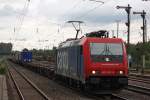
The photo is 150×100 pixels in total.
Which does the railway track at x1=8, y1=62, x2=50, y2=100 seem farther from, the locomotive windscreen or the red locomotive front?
the locomotive windscreen

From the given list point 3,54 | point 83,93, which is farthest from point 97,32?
point 3,54

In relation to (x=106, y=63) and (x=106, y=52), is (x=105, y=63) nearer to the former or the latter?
(x=106, y=63)

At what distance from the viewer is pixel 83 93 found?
2506cm

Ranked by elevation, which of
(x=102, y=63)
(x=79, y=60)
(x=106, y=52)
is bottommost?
(x=102, y=63)

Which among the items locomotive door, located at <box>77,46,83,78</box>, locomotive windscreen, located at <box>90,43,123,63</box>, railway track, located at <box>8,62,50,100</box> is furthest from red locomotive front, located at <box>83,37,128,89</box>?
railway track, located at <box>8,62,50,100</box>

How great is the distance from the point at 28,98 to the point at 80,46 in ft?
11.8

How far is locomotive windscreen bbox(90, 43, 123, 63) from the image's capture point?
2300 cm

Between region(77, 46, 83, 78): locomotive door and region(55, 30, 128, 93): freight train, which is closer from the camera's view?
region(55, 30, 128, 93): freight train

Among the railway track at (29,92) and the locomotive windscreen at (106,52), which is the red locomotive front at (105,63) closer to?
the locomotive windscreen at (106,52)

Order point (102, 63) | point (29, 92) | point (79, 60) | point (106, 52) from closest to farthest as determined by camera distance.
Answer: point (102, 63) < point (106, 52) < point (79, 60) < point (29, 92)

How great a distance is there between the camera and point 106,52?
23266mm

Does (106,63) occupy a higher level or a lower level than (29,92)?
higher

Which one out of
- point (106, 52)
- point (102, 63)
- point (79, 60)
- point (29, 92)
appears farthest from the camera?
point (29, 92)

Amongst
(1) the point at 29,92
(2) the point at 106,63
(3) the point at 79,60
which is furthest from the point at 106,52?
(1) the point at 29,92
